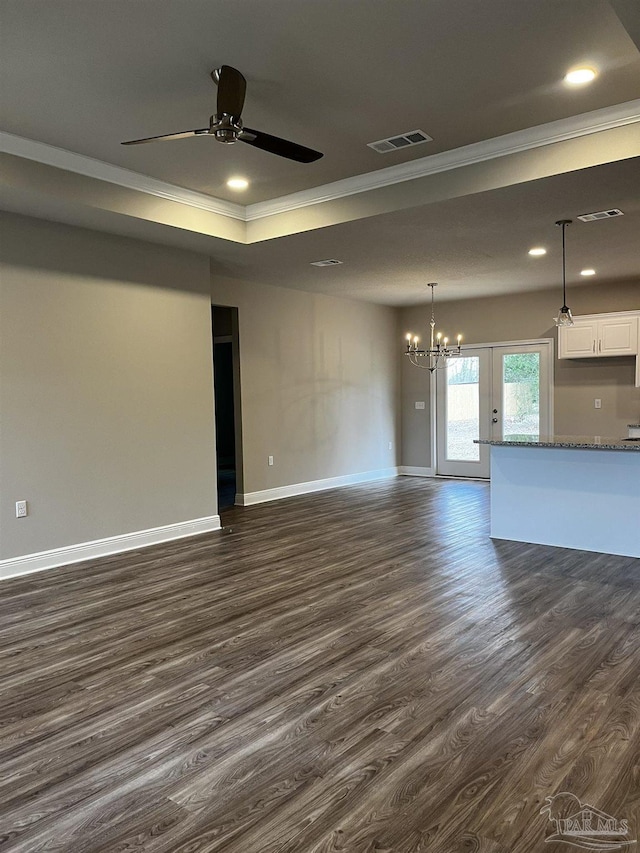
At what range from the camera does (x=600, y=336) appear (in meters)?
Result: 7.55

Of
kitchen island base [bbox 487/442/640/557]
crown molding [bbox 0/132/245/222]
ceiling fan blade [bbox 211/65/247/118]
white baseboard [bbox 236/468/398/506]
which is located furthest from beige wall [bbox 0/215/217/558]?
kitchen island base [bbox 487/442/640/557]

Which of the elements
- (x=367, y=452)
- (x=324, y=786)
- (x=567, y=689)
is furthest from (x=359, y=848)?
(x=367, y=452)

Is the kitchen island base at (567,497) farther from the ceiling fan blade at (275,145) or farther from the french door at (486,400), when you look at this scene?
the french door at (486,400)

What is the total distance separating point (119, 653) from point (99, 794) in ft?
3.89

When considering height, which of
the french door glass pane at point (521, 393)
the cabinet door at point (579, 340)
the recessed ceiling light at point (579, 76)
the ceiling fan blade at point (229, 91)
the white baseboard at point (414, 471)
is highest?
the recessed ceiling light at point (579, 76)

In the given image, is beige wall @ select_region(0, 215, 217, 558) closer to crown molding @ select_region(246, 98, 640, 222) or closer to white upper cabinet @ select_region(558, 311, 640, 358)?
crown molding @ select_region(246, 98, 640, 222)

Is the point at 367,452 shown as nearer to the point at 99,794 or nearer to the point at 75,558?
the point at 75,558

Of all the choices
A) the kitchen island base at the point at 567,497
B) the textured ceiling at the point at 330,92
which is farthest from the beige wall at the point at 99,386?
the kitchen island base at the point at 567,497

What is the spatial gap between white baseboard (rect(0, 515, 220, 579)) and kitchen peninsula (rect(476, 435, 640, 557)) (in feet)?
9.43

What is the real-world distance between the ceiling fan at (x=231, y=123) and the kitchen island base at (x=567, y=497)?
10.9 ft

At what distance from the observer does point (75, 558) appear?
4957 millimetres

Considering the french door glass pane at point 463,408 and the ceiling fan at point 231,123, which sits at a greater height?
the ceiling fan at point 231,123

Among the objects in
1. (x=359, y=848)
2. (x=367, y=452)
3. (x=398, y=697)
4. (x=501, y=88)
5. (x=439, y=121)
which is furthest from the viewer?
(x=367, y=452)

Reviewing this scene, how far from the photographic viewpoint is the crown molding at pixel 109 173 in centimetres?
404
